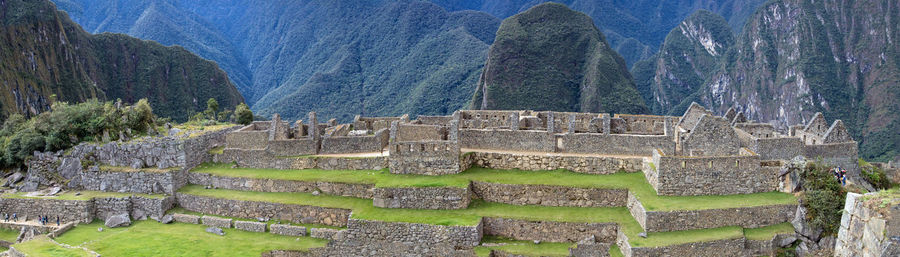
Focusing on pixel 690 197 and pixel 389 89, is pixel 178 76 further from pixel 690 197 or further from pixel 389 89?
pixel 690 197

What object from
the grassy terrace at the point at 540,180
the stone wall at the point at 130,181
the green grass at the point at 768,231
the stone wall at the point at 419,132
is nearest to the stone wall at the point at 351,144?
the stone wall at the point at 419,132

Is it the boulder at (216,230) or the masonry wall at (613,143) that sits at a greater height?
the masonry wall at (613,143)

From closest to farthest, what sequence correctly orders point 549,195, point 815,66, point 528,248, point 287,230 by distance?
point 528,248 → point 549,195 → point 287,230 → point 815,66

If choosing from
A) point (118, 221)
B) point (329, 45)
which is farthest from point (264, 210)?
point (329, 45)

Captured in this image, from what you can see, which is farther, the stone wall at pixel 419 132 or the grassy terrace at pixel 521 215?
the stone wall at pixel 419 132

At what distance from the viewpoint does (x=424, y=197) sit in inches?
800

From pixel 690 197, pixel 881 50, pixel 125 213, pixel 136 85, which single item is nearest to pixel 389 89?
pixel 136 85

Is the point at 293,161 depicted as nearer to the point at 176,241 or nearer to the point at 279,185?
the point at 279,185

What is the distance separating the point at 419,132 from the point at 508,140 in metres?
3.54

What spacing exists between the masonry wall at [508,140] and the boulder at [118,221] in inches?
495

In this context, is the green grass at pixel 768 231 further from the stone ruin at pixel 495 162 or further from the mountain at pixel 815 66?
the mountain at pixel 815 66

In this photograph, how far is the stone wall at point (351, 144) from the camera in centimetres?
2536

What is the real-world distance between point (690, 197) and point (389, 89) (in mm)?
69949

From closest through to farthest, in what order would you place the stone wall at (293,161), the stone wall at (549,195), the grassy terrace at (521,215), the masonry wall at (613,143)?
the grassy terrace at (521,215)
the stone wall at (549,195)
the masonry wall at (613,143)
the stone wall at (293,161)
